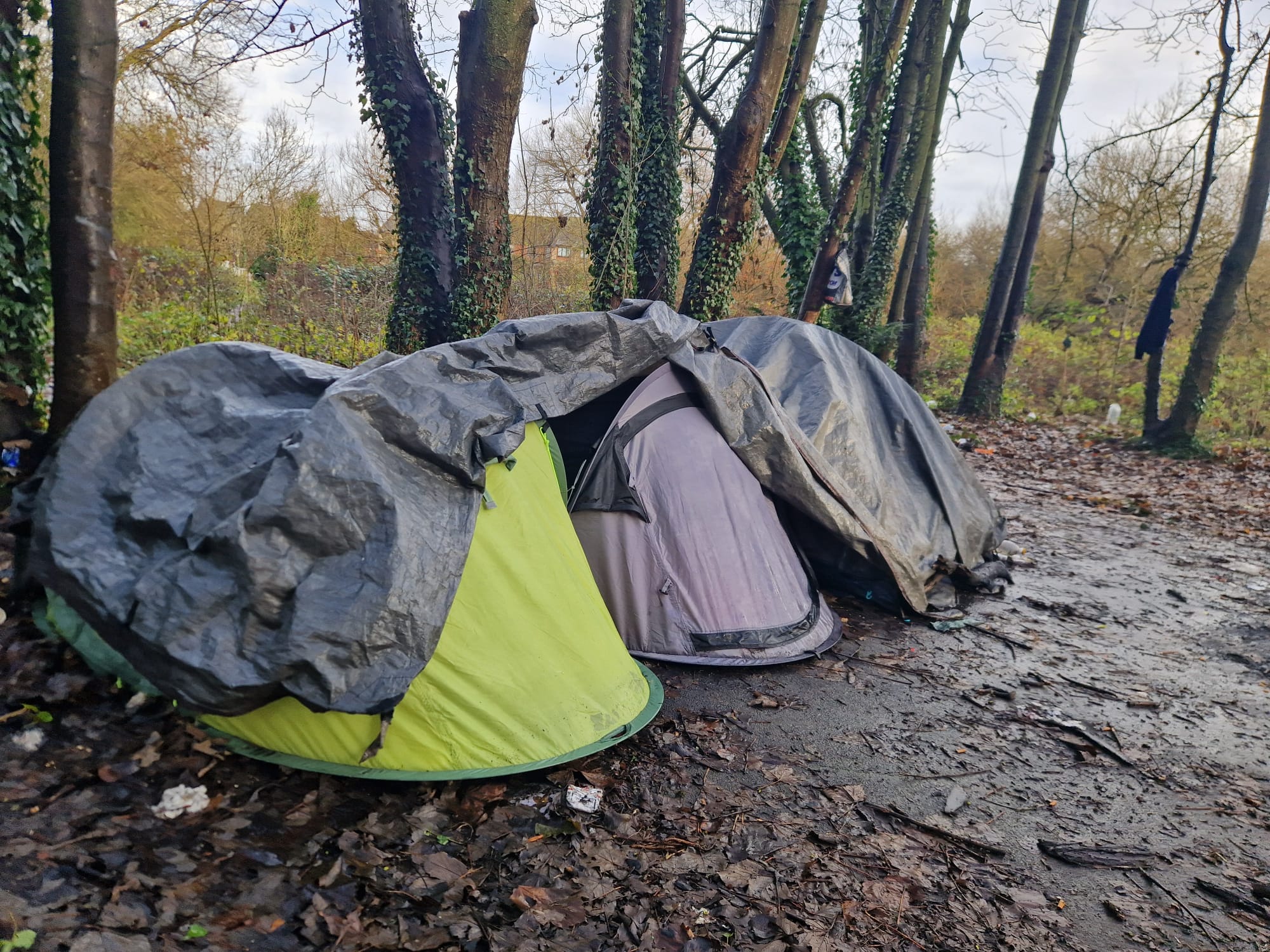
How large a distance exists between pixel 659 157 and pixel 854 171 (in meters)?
2.50

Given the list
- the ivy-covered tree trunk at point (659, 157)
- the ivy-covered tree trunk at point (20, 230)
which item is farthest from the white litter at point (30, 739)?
the ivy-covered tree trunk at point (659, 157)

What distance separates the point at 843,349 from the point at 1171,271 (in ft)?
25.4

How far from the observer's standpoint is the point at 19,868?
1.92m

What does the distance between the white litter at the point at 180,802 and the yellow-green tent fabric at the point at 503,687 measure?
0.21 meters

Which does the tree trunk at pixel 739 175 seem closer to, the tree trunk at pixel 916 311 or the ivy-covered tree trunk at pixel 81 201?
the ivy-covered tree trunk at pixel 81 201

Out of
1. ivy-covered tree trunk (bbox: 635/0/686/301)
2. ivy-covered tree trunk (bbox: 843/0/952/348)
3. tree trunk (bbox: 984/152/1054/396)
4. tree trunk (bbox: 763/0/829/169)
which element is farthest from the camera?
tree trunk (bbox: 984/152/1054/396)

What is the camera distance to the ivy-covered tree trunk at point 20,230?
11.3 ft

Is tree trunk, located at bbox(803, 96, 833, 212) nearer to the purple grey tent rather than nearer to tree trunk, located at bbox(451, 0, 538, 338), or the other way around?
tree trunk, located at bbox(451, 0, 538, 338)

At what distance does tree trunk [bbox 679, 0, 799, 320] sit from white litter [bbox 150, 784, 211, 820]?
6.49m

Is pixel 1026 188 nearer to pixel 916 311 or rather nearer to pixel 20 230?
pixel 916 311

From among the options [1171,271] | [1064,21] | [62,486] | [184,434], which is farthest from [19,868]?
[1064,21]

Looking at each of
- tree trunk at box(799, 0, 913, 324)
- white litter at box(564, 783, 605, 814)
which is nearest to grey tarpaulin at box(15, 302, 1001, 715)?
white litter at box(564, 783, 605, 814)

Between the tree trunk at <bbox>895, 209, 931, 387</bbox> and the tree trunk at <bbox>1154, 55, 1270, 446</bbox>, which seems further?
the tree trunk at <bbox>895, 209, 931, 387</bbox>

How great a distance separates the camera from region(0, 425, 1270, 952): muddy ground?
200cm
